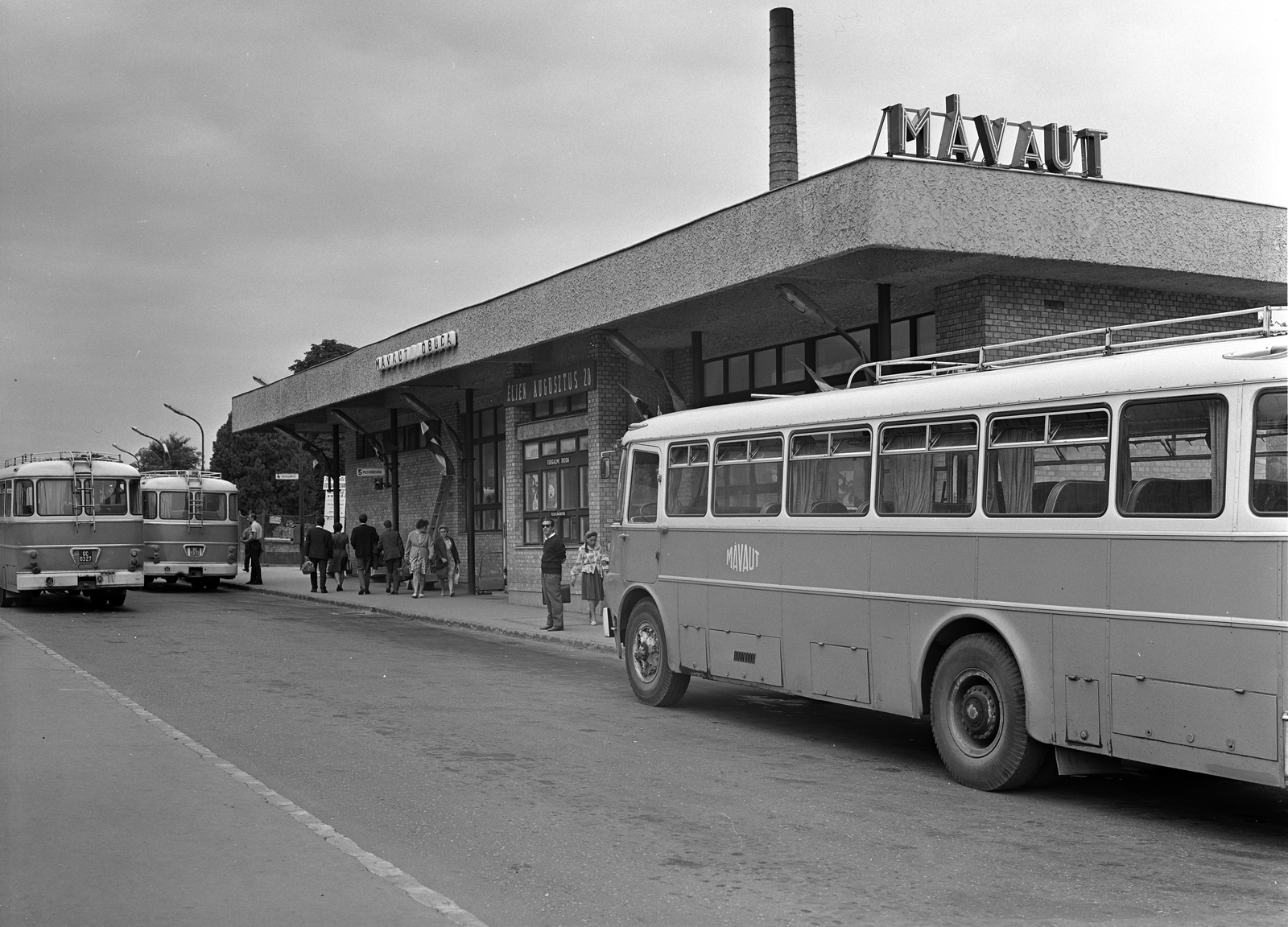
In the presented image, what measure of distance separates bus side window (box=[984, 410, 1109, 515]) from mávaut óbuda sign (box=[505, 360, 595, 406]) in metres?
15.7

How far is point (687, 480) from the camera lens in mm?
Answer: 12633

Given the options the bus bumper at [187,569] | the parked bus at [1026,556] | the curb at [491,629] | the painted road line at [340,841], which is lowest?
the curb at [491,629]

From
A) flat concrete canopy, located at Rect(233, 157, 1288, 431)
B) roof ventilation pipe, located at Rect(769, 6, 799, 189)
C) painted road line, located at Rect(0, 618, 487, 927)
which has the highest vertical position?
roof ventilation pipe, located at Rect(769, 6, 799, 189)

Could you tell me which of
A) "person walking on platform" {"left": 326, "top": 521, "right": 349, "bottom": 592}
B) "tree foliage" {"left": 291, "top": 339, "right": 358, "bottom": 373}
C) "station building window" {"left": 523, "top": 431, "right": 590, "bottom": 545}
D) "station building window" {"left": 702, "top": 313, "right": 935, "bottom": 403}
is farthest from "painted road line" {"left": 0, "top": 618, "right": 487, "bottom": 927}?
"tree foliage" {"left": 291, "top": 339, "right": 358, "bottom": 373}

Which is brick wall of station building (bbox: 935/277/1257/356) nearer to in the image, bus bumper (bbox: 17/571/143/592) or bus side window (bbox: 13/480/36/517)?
bus bumper (bbox: 17/571/143/592)

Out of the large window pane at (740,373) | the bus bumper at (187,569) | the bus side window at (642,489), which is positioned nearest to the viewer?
the bus side window at (642,489)

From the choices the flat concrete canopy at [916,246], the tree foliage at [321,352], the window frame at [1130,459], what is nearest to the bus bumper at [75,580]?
the flat concrete canopy at [916,246]

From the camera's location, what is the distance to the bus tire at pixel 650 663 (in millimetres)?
12617

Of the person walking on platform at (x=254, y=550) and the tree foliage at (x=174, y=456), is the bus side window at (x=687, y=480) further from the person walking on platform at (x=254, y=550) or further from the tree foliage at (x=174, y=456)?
the tree foliage at (x=174, y=456)

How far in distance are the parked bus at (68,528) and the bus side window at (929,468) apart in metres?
19.7

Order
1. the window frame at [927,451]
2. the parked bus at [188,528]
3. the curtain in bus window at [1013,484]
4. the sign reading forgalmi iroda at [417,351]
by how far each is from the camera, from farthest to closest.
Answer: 1. the parked bus at [188,528]
2. the sign reading forgalmi iroda at [417,351]
3. the window frame at [927,451]
4. the curtain in bus window at [1013,484]

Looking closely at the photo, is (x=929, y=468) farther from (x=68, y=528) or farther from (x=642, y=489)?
(x=68, y=528)

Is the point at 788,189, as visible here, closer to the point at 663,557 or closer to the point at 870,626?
the point at 663,557

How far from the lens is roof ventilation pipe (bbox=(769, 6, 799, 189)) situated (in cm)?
2892
